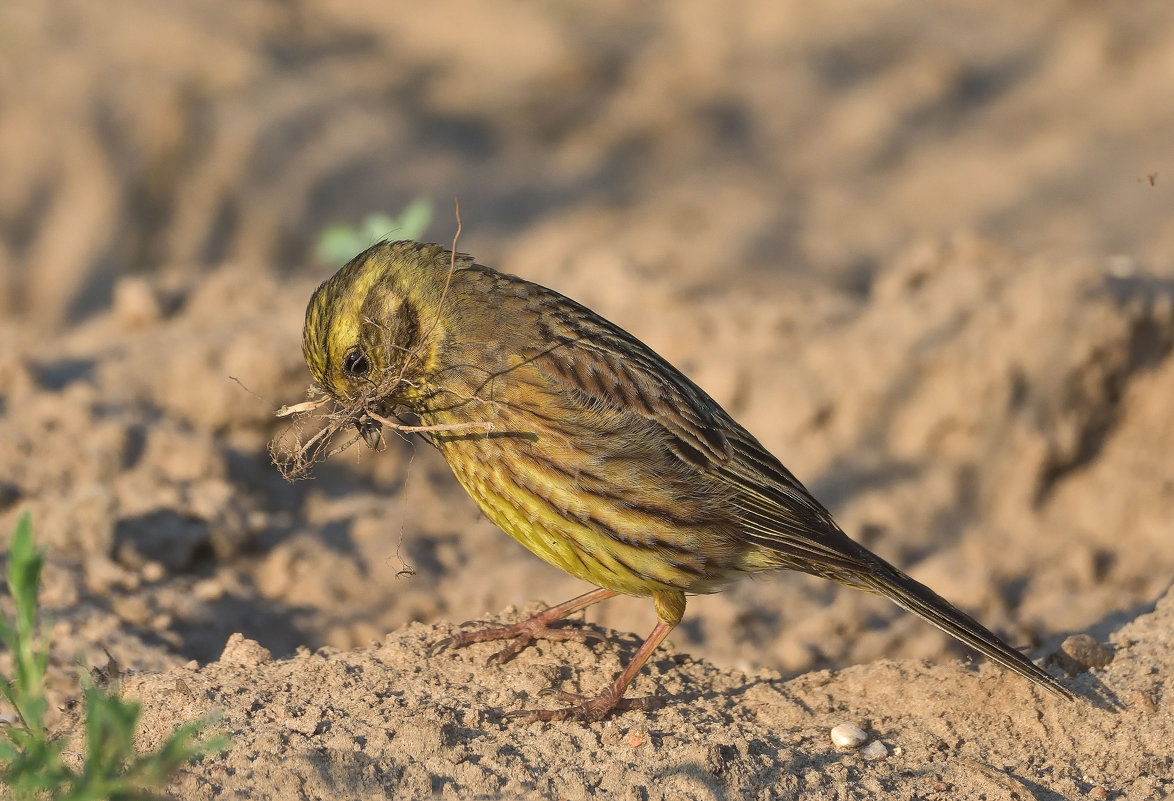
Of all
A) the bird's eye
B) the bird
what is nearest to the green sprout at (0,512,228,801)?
the bird

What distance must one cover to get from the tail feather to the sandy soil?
Answer: 15cm

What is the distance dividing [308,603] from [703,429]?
2.23 metres

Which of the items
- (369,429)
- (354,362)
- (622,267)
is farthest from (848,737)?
(622,267)

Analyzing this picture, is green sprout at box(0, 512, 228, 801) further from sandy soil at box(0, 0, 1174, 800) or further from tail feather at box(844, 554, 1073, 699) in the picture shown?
tail feather at box(844, 554, 1073, 699)

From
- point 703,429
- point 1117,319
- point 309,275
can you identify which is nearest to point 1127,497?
point 1117,319

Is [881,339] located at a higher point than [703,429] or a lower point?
higher

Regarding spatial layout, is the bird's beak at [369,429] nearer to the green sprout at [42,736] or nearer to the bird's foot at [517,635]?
the bird's foot at [517,635]

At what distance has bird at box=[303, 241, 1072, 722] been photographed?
4.14 meters

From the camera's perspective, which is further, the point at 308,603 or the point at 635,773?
the point at 308,603

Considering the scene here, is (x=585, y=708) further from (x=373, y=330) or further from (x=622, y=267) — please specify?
(x=622, y=267)

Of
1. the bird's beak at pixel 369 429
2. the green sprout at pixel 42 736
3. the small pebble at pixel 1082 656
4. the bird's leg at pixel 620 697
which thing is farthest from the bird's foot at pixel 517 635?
the green sprout at pixel 42 736

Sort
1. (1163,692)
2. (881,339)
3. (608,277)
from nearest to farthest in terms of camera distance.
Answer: (1163,692)
(881,339)
(608,277)

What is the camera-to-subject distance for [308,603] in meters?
5.71

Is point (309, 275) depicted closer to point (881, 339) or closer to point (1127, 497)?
point (881, 339)
